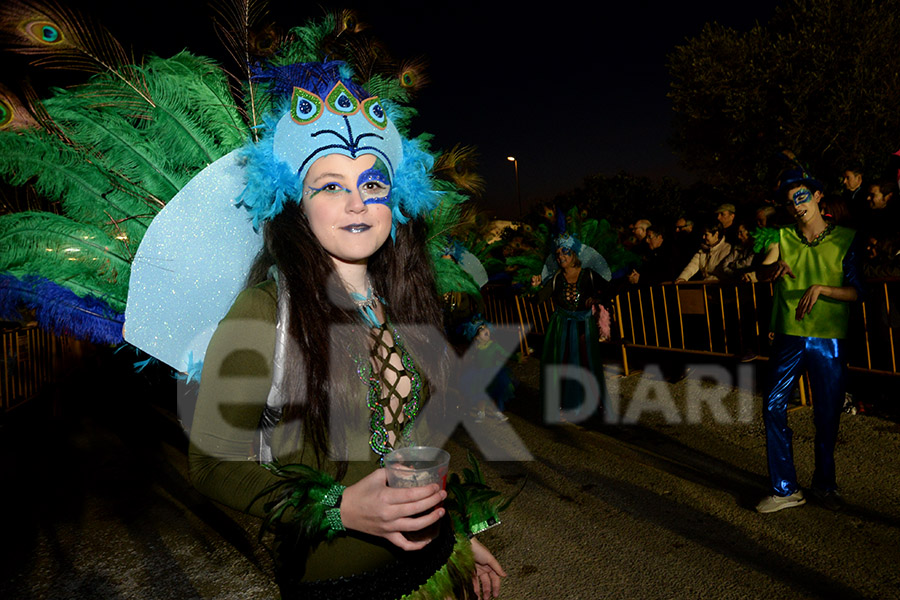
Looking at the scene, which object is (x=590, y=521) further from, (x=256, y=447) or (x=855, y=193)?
(x=855, y=193)

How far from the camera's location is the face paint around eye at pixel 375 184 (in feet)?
5.16

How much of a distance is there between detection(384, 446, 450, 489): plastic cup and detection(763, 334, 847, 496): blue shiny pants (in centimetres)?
337

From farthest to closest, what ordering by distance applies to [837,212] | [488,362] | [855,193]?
[488,362]
[855,193]
[837,212]

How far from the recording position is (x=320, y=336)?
4.74 ft

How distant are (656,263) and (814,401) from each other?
435 centimetres

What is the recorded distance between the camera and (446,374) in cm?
183

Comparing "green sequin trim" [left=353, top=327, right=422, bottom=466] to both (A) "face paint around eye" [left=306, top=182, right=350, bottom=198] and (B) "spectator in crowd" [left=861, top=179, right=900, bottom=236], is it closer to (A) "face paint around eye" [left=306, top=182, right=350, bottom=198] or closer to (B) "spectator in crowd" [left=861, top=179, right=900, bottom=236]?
(A) "face paint around eye" [left=306, top=182, right=350, bottom=198]

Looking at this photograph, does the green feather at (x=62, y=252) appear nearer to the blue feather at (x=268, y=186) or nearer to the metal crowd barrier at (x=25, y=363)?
the blue feather at (x=268, y=186)

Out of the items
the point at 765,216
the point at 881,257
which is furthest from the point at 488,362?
the point at 881,257

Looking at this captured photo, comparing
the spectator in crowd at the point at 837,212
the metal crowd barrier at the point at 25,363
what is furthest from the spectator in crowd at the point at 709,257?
the metal crowd barrier at the point at 25,363

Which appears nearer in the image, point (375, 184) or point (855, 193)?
point (375, 184)

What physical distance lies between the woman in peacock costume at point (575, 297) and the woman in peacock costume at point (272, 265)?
4761 millimetres

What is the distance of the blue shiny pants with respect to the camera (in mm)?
3857

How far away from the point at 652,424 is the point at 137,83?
5.74 meters
